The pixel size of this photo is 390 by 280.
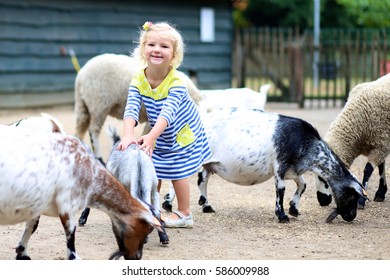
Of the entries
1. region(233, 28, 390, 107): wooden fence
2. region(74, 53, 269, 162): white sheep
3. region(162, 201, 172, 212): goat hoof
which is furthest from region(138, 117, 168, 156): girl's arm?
region(233, 28, 390, 107): wooden fence

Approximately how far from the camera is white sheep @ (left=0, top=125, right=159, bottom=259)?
15.7 feet

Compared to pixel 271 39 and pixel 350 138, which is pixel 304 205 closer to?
pixel 350 138

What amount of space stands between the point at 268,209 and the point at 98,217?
4.87 feet

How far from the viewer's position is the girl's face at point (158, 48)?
6.14 meters

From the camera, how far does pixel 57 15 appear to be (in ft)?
58.1

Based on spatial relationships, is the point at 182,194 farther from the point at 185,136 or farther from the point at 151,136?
the point at 151,136

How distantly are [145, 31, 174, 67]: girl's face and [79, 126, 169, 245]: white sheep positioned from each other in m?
0.69

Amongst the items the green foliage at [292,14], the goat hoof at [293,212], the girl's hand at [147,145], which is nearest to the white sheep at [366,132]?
the goat hoof at [293,212]

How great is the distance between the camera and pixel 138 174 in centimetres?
571

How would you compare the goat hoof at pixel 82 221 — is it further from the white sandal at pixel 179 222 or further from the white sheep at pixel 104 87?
the white sheep at pixel 104 87

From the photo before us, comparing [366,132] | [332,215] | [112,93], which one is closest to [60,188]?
[332,215]

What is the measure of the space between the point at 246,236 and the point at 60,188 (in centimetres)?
191

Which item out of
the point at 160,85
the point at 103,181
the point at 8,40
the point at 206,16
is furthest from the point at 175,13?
the point at 103,181

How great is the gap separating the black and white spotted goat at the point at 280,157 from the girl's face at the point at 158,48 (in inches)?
44.7
